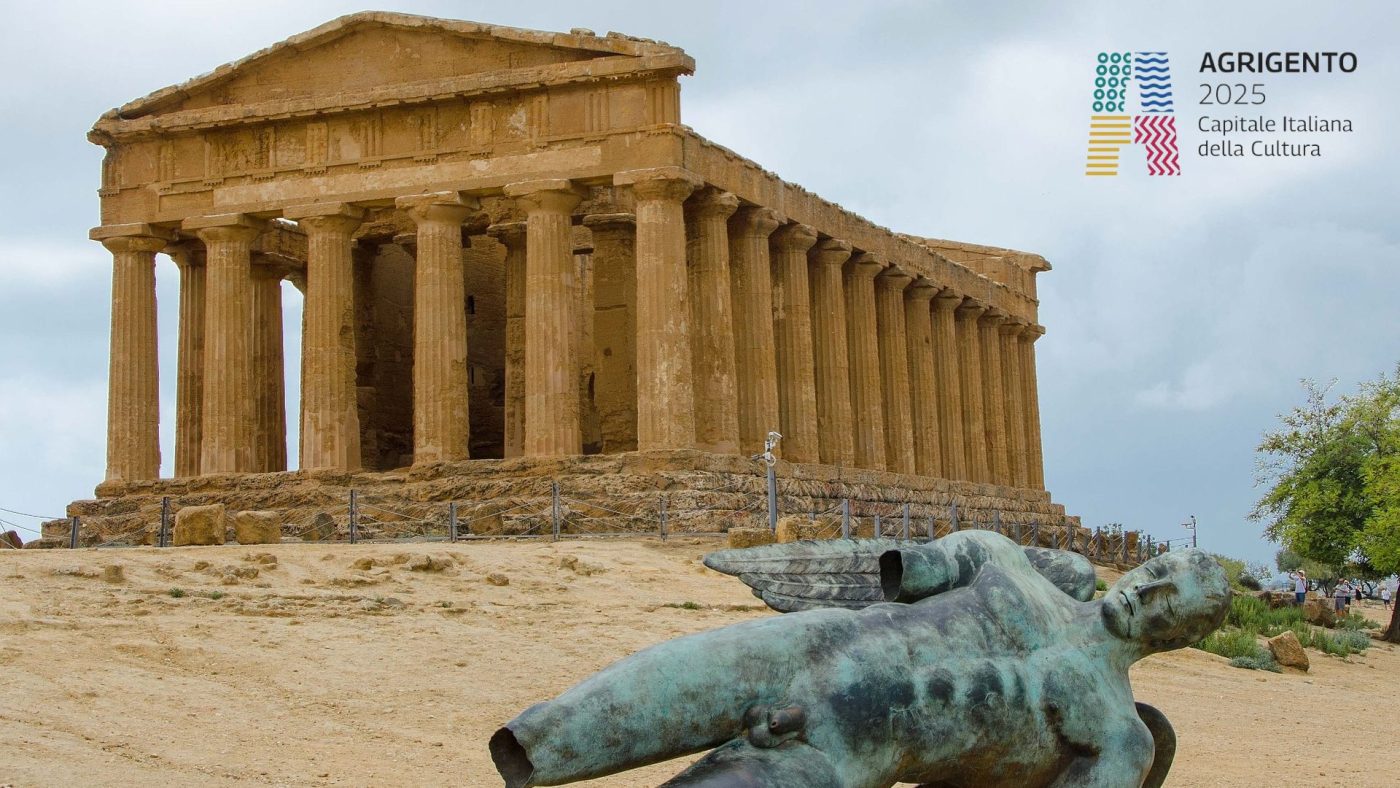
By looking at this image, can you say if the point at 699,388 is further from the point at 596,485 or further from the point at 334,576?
the point at 334,576

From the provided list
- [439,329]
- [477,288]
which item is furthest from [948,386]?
[439,329]

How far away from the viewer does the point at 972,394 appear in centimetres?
4462

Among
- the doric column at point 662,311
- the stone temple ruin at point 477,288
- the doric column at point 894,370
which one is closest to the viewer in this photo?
the doric column at point 662,311

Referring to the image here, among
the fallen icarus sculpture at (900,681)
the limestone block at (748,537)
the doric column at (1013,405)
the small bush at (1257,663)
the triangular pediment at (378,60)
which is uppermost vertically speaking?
the triangular pediment at (378,60)

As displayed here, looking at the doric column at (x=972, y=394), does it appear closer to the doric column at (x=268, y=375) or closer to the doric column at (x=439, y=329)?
the doric column at (x=439, y=329)

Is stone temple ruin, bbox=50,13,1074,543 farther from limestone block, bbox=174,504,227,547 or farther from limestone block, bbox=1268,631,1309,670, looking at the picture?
A: limestone block, bbox=1268,631,1309,670

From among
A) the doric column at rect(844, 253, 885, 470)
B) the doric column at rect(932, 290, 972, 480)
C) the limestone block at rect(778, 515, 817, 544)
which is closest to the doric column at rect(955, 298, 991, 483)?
the doric column at rect(932, 290, 972, 480)

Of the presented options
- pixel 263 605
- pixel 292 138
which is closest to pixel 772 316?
pixel 292 138

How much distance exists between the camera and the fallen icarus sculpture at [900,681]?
393cm

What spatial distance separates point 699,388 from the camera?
3139cm

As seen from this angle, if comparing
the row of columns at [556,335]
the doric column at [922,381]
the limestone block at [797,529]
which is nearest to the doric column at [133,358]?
the row of columns at [556,335]

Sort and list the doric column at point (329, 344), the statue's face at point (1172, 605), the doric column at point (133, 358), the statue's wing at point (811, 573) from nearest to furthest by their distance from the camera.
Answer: the statue's face at point (1172, 605), the statue's wing at point (811, 573), the doric column at point (329, 344), the doric column at point (133, 358)

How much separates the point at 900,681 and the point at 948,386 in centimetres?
3936

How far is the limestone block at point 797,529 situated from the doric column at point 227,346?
12699 millimetres
